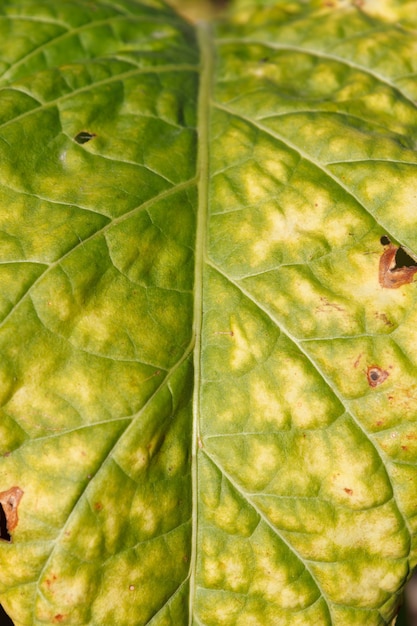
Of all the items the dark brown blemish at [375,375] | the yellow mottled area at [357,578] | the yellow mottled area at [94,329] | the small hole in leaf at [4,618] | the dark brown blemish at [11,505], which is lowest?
the small hole in leaf at [4,618]

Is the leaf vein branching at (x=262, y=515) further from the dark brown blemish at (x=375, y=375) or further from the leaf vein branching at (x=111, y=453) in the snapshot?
the dark brown blemish at (x=375, y=375)

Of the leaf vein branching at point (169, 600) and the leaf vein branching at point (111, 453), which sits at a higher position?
the leaf vein branching at point (111, 453)

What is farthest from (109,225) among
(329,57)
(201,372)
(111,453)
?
(329,57)

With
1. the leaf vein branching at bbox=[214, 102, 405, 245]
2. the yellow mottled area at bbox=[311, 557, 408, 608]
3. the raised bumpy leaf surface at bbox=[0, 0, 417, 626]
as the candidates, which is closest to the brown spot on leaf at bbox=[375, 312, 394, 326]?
the raised bumpy leaf surface at bbox=[0, 0, 417, 626]

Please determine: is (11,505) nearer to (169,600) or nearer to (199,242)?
(169,600)

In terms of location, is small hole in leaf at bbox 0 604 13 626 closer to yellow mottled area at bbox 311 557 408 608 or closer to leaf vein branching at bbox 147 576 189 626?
leaf vein branching at bbox 147 576 189 626

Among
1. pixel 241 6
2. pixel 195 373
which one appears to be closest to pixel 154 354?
pixel 195 373

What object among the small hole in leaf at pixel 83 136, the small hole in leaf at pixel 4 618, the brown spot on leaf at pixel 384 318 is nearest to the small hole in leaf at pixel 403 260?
the brown spot on leaf at pixel 384 318
